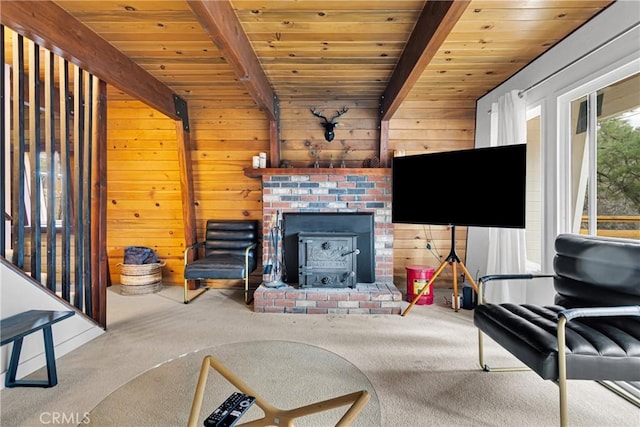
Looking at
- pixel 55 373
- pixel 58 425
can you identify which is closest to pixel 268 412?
pixel 58 425

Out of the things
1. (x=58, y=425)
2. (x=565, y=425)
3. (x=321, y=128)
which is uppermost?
(x=321, y=128)

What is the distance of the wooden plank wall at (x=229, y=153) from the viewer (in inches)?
145

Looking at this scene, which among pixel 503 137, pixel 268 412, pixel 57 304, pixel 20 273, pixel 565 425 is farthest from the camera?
pixel 503 137

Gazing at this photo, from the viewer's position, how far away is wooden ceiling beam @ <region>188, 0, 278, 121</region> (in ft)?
5.29

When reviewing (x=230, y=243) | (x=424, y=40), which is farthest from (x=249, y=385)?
(x=230, y=243)

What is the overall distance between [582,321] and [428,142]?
99.9 inches

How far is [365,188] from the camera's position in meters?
3.52

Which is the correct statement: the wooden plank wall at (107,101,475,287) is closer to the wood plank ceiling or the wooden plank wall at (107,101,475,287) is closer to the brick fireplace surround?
the brick fireplace surround

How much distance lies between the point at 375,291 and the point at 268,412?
208 cm

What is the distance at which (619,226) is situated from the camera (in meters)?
2.10

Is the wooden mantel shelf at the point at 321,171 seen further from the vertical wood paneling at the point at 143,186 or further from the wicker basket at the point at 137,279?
the wicker basket at the point at 137,279

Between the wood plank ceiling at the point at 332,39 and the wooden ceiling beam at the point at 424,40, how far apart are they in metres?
0.03

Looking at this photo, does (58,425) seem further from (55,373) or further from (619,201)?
(619,201)

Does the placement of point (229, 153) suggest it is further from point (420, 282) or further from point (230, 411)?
point (230, 411)
